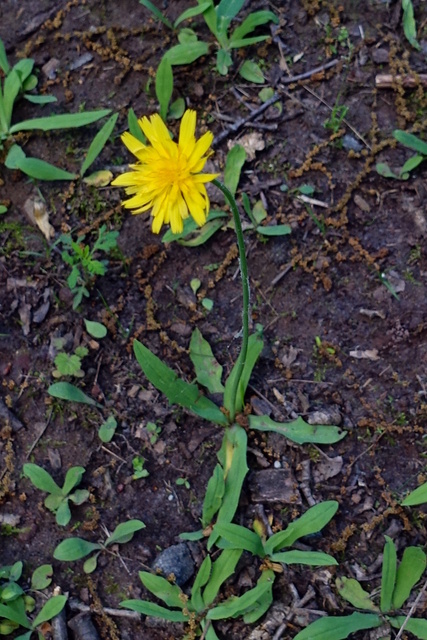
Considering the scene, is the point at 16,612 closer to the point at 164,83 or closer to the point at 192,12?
the point at 164,83

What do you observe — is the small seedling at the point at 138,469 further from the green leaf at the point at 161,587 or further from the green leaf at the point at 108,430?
the green leaf at the point at 161,587

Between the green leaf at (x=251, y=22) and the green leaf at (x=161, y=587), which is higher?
the green leaf at (x=251, y=22)

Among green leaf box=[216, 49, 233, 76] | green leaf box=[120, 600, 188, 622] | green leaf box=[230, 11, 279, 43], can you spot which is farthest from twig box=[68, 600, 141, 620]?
green leaf box=[230, 11, 279, 43]

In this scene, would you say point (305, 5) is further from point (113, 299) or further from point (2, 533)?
point (2, 533)

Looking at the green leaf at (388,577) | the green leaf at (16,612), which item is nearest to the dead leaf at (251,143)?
the green leaf at (388,577)

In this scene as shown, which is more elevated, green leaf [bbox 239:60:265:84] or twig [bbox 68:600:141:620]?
green leaf [bbox 239:60:265:84]

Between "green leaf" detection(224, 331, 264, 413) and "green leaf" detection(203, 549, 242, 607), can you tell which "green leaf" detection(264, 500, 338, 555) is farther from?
"green leaf" detection(224, 331, 264, 413)
